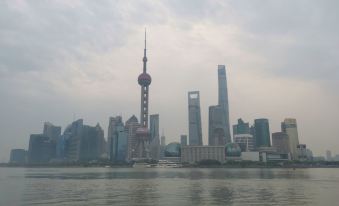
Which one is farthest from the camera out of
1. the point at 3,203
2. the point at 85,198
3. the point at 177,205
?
the point at 85,198

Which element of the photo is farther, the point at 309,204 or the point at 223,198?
the point at 223,198

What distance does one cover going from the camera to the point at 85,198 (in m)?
63.8

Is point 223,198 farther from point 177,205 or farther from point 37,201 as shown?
point 37,201

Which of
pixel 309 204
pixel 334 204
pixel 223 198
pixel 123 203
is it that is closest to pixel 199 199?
pixel 223 198

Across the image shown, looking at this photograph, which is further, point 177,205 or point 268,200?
point 268,200

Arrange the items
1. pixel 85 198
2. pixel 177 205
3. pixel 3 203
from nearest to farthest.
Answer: pixel 177 205 → pixel 3 203 → pixel 85 198

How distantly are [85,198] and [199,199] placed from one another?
20.3 m

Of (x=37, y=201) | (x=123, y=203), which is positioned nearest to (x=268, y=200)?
(x=123, y=203)

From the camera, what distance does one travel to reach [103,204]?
55.5 m

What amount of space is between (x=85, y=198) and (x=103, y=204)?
967 cm

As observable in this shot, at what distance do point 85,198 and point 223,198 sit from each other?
2475cm

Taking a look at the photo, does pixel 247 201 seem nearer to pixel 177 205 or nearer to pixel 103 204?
pixel 177 205

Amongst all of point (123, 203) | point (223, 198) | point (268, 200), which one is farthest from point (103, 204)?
point (268, 200)

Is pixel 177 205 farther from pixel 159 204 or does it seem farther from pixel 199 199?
pixel 199 199
